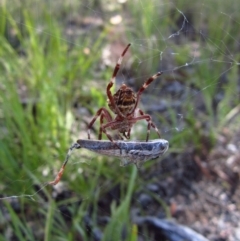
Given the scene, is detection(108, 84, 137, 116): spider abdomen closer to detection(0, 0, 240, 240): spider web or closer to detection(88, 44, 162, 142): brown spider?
detection(88, 44, 162, 142): brown spider

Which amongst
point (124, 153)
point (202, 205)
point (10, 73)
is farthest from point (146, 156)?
point (10, 73)

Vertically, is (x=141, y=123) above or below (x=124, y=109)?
above

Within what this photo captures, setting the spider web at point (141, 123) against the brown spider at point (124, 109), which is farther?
the spider web at point (141, 123)

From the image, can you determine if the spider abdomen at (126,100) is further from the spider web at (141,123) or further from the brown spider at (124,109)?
the spider web at (141,123)

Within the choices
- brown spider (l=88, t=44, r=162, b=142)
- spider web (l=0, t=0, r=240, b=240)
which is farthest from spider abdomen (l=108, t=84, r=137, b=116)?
spider web (l=0, t=0, r=240, b=240)

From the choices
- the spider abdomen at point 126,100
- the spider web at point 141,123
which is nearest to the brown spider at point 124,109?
the spider abdomen at point 126,100

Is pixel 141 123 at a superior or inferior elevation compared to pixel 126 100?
superior

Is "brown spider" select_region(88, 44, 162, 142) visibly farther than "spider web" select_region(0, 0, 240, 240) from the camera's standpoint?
No

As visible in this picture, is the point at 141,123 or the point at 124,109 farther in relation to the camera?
the point at 141,123

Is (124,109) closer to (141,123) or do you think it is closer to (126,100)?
(126,100)

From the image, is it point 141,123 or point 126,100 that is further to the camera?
point 141,123

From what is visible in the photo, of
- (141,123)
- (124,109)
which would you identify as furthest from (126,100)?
(141,123)

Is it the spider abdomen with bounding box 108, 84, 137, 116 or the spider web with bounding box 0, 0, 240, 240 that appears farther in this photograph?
the spider web with bounding box 0, 0, 240, 240
